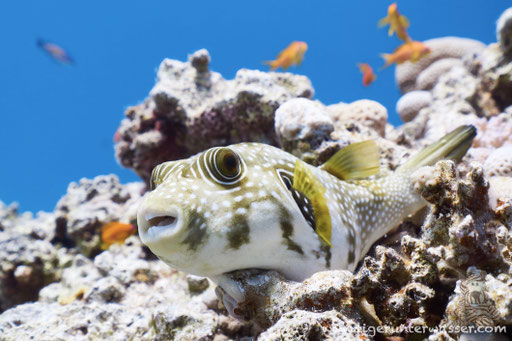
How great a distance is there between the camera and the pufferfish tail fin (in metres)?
3.01

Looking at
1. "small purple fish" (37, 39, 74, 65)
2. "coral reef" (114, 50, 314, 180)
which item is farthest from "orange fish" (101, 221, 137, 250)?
"small purple fish" (37, 39, 74, 65)

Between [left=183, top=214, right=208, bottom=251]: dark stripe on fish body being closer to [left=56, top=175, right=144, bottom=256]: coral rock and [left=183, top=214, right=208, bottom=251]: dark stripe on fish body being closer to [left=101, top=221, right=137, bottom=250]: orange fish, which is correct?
[left=101, top=221, right=137, bottom=250]: orange fish

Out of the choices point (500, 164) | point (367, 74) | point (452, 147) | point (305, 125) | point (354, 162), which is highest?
point (367, 74)

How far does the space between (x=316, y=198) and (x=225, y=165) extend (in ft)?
2.33

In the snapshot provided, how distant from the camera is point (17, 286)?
17.1ft

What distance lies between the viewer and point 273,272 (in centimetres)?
219

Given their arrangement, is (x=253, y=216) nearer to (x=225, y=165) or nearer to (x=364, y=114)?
(x=225, y=165)

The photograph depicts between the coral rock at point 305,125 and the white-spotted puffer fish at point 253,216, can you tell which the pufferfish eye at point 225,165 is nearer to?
the white-spotted puffer fish at point 253,216

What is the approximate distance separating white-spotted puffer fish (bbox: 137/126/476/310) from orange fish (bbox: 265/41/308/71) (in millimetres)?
5533

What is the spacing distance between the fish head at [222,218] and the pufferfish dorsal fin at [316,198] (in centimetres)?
7

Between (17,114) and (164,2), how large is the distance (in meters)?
51.8

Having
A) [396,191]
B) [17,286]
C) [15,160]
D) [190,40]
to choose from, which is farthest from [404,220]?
[15,160]

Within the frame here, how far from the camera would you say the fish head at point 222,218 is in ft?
6.41

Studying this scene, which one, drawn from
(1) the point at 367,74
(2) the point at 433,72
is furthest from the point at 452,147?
(2) the point at 433,72
